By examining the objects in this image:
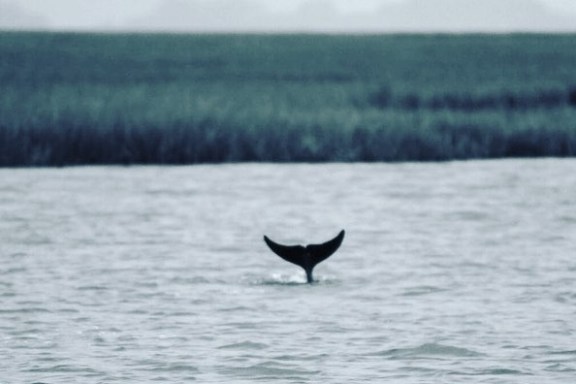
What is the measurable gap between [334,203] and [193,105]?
8501 millimetres

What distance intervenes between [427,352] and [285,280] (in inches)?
142

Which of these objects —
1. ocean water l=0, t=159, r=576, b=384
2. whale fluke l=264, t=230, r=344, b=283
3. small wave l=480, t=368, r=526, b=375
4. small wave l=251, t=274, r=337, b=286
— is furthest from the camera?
small wave l=251, t=274, r=337, b=286

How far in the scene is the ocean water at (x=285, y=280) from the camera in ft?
32.3

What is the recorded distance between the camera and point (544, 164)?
2583 centimetres

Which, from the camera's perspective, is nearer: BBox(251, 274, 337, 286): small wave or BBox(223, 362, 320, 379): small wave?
BBox(223, 362, 320, 379): small wave

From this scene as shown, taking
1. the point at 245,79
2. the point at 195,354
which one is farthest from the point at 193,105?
the point at 195,354

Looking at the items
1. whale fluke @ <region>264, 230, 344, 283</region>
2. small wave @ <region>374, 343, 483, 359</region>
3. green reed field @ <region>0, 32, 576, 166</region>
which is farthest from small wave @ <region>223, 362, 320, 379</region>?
green reed field @ <region>0, 32, 576, 166</region>

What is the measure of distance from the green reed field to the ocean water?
1.84 metres

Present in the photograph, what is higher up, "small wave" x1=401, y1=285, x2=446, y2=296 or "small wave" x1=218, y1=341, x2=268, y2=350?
"small wave" x1=401, y1=285, x2=446, y2=296

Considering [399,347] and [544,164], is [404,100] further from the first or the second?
[399,347]

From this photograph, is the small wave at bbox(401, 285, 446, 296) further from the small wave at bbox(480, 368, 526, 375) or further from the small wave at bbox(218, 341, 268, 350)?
the small wave at bbox(480, 368, 526, 375)

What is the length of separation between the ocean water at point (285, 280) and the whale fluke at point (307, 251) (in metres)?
0.29

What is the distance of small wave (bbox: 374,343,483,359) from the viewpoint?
10008 mm

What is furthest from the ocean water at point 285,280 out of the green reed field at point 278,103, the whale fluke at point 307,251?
the green reed field at point 278,103
